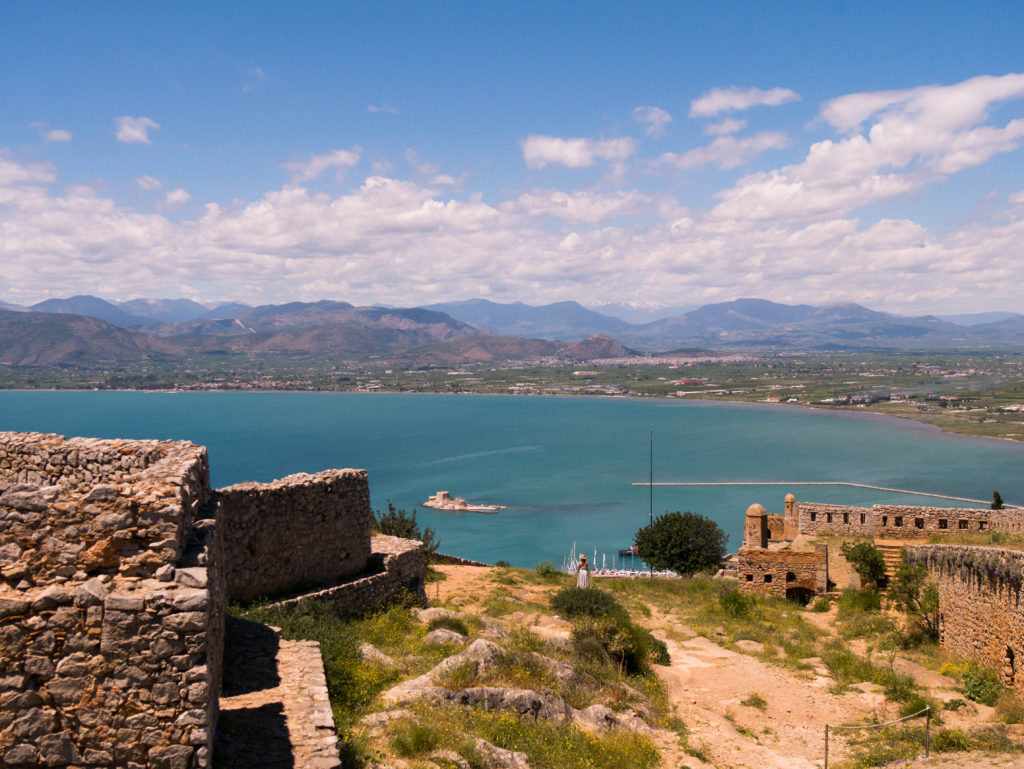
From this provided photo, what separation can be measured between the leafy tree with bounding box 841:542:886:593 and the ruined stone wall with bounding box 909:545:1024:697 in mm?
4472

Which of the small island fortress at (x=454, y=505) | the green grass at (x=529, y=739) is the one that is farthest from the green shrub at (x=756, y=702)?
the small island fortress at (x=454, y=505)

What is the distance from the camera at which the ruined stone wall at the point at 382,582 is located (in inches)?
488

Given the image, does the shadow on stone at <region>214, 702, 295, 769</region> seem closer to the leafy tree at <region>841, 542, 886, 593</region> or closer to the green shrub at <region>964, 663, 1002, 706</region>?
the green shrub at <region>964, 663, 1002, 706</region>

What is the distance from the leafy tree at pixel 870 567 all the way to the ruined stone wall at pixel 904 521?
5.00 metres

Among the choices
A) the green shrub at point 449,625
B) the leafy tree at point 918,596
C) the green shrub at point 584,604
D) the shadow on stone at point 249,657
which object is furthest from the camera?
the green shrub at point 584,604

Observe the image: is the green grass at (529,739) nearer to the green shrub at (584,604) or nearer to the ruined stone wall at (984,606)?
the green shrub at (584,604)

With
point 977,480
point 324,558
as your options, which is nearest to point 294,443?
point 977,480

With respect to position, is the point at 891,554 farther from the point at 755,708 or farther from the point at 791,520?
the point at 755,708

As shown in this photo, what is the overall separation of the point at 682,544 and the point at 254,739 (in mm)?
32516

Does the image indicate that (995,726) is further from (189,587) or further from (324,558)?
(189,587)

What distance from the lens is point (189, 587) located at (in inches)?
201

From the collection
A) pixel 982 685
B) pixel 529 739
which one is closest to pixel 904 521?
pixel 982 685

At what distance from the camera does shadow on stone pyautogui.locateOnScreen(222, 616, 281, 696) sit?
25.5ft

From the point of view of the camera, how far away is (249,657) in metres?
8.50
